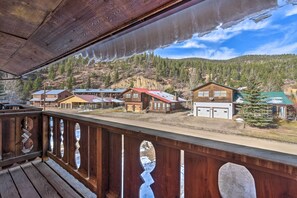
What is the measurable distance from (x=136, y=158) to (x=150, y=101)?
1188 mm

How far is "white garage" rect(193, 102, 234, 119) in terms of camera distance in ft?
5.86

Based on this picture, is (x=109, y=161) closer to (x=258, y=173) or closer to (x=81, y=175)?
(x=81, y=175)

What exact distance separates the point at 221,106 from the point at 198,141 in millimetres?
1096

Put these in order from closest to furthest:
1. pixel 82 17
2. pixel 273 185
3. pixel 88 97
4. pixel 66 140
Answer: pixel 273 185
pixel 82 17
pixel 66 140
pixel 88 97

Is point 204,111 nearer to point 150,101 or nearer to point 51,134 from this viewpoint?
point 150,101

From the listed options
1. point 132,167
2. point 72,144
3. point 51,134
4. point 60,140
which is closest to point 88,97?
point 51,134

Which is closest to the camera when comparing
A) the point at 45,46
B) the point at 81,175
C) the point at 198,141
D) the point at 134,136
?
the point at 198,141

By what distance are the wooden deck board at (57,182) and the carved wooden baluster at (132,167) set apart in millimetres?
689

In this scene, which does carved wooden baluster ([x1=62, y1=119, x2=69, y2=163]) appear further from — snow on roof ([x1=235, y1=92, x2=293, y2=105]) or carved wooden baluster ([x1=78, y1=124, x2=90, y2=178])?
snow on roof ([x1=235, y1=92, x2=293, y2=105])

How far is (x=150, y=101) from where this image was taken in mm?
2277

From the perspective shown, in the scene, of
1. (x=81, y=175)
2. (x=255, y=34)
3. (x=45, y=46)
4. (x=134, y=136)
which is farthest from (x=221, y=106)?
(x=45, y=46)

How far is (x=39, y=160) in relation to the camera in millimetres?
2428

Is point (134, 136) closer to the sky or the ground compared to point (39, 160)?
closer to the sky

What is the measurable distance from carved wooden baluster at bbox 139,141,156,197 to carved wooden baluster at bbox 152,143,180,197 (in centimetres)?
5
